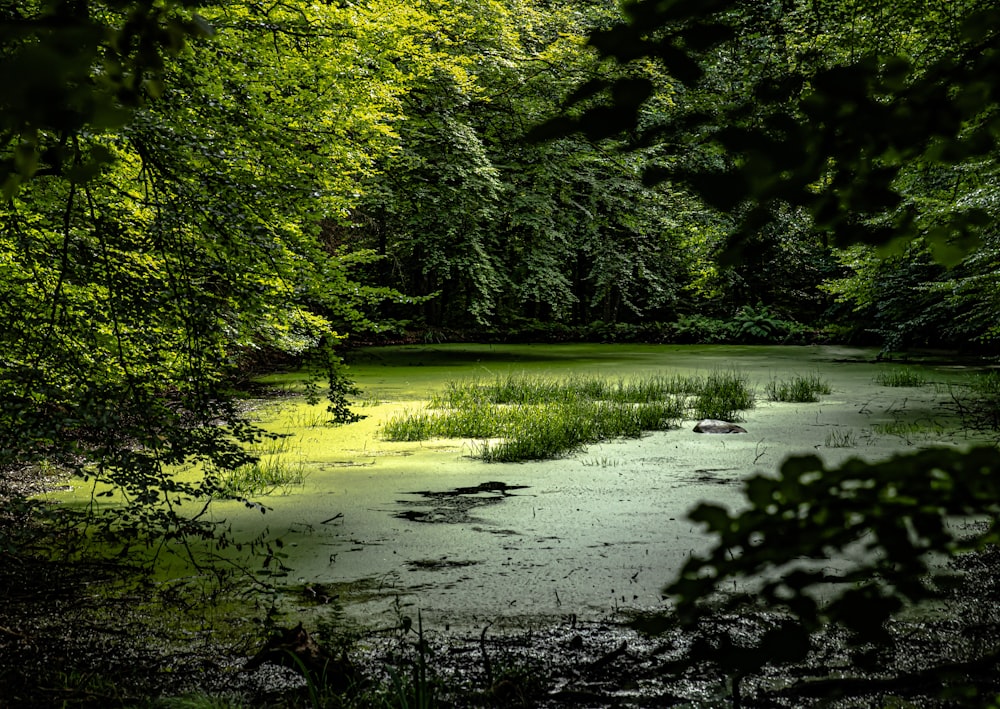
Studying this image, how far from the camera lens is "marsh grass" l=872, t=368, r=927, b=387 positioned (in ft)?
26.8

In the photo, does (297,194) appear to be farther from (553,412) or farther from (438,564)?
(553,412)

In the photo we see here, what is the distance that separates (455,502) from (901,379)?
5889 millimetres

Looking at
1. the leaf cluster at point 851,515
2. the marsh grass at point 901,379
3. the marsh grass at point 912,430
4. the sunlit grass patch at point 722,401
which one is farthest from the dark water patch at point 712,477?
the marsh grass at point 901,379

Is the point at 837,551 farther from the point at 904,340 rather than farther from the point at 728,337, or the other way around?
the point at 728,337

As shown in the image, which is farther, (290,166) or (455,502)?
(455,502)

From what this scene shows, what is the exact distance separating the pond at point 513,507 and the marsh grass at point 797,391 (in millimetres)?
146

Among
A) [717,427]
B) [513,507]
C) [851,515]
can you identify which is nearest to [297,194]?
[513,507]

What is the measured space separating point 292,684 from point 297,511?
1861 mm

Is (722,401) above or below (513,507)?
above

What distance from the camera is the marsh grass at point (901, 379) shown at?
26.8ft

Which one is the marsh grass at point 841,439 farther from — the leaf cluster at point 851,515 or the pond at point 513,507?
the leaf cluster at point 851,515

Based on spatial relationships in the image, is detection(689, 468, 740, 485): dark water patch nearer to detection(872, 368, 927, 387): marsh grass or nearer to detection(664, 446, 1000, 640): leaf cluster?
detection(664, 446, 1000, 640): leaf cluster

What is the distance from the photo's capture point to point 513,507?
4086mm

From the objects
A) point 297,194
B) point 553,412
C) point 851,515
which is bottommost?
point 553,412
